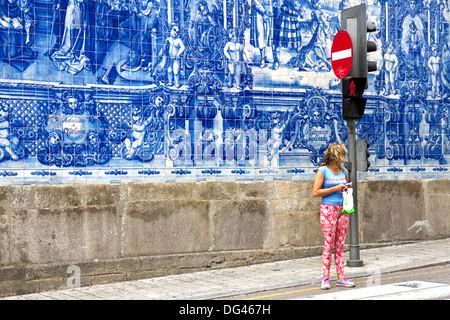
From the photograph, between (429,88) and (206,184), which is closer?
(206,184)

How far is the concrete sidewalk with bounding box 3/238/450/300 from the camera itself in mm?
8203

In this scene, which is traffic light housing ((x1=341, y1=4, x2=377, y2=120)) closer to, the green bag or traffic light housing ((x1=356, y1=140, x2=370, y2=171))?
traffic light housing ((x1=356, y1=140, x2=370, y2=171))

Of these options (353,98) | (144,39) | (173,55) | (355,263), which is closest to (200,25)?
(173,55)

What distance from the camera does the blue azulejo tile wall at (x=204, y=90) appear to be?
28.8ft

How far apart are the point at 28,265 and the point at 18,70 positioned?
2341 mm

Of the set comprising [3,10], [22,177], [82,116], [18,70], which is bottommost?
[22,177]

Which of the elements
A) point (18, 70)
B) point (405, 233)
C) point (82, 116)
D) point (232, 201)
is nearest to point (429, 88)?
point (405, 233)

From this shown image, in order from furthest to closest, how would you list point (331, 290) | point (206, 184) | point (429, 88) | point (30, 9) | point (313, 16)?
1. point (429, 88)
2. point (313, 16)
3. point (206, 184)
4. point (30, 9)
5. point (331, 290)

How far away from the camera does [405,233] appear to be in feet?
37.4

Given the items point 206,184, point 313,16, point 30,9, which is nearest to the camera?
point 30,9

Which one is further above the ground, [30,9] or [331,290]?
[30,9]

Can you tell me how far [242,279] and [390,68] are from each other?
4606mm

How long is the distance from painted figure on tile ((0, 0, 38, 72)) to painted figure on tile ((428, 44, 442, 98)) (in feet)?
21.4

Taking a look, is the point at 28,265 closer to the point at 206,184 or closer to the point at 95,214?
the point at 95,214
